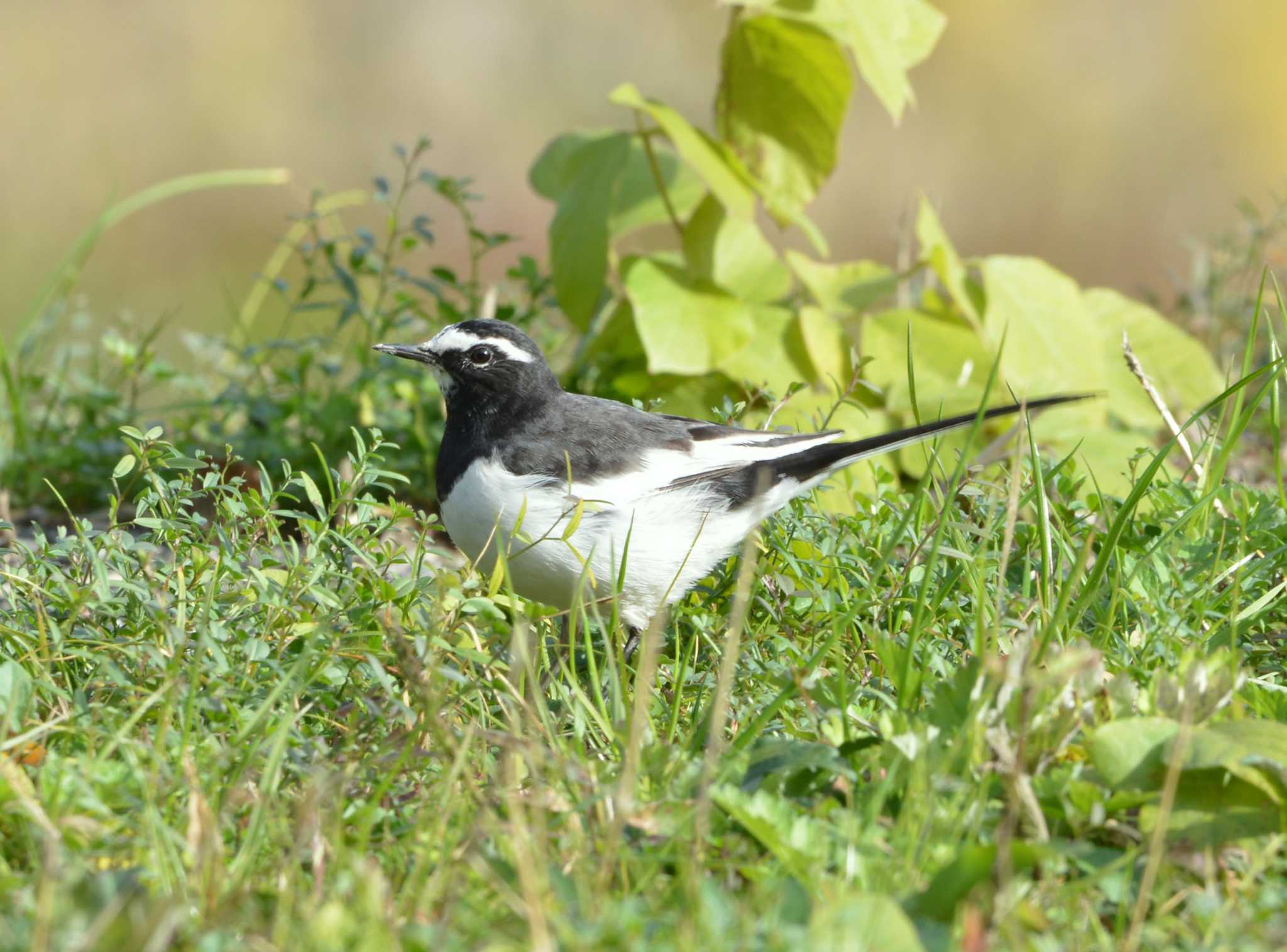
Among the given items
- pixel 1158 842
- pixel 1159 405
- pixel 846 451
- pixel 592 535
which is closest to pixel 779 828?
pixel 1158 842

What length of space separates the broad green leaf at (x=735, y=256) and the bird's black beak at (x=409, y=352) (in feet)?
4.04

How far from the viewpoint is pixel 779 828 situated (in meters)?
2.38

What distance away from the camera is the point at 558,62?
46.3ft

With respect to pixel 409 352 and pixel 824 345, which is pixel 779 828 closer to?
pixel 409 352

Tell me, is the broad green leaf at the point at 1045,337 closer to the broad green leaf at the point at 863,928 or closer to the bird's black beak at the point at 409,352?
the bird's black beak at the point at 409,352

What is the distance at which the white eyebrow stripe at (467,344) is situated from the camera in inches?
171

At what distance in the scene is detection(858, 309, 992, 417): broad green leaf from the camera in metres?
5.13

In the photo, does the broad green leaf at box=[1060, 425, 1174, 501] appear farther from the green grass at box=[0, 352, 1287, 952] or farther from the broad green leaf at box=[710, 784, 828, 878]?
the broad green leaf at box=[710, 784, 828, 878]

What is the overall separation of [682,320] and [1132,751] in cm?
282

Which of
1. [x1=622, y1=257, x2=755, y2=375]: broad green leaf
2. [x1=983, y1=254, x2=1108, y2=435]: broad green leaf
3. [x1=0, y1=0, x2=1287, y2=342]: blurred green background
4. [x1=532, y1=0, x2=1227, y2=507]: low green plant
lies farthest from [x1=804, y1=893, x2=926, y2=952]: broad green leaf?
[x1=0, y1=0, x2=1287, y2=342]: blurred green background

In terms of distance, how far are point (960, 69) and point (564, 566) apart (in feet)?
35.5

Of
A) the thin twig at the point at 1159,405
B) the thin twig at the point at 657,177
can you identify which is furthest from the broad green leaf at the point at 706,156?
the thin twig at the point at 1159,405

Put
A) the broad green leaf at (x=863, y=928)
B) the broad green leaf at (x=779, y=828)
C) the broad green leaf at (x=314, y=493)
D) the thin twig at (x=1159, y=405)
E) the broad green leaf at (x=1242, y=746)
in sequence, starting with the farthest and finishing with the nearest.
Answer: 1. the thin twig at (x=1159, y=405)
2. the broad green leaf at (x=314, y=493)
3. the broad green leaf at (x=1242, y=746)
4. the broad green leaf at (x=779, y=828)
5. the broad green leaf at (x=863, y=928)

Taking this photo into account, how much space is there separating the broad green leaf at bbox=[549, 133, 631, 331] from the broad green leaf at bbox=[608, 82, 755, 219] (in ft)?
1.02
